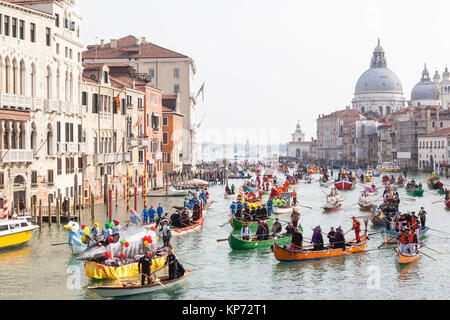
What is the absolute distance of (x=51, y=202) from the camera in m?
36.9

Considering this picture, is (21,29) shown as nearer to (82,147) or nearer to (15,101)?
(15,101)

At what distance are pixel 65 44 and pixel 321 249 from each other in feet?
63.7

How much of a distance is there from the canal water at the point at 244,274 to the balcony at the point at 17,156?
3633 mm

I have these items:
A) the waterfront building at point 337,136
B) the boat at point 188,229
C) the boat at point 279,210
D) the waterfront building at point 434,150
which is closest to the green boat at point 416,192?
the boat at point 279,210

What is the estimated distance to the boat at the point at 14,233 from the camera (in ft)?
89.0

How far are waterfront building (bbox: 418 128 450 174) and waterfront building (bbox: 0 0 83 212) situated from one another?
70112 millimetres

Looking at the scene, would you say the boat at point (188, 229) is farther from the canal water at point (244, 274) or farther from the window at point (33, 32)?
the window at point (33, 32)

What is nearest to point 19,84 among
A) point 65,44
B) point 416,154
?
point 65,44

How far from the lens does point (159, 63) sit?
242ft

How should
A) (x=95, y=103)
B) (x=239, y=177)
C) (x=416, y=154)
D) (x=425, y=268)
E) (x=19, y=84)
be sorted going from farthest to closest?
(x=416, y=154), (x=239, y=177), (x=95, y=103), (x=19, y=84), (x=425, y=268)

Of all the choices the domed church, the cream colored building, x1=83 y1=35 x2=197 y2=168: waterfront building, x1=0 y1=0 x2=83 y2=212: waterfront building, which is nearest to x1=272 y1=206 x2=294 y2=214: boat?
the cream colored building

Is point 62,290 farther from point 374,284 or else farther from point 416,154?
point 416,154

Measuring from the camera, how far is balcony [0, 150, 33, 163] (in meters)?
32.7

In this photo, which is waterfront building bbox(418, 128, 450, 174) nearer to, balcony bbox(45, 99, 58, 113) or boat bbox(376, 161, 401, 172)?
boat bbox(376, 161, 401, 172)
